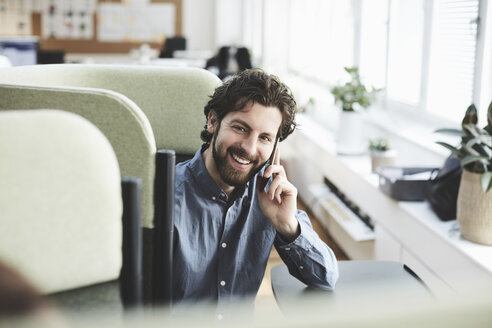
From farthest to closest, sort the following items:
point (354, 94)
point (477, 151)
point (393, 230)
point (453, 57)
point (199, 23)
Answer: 1. point (199, 23)
2. point (354, 94)
3. point (453, 57)
4. point (393, 230)
5. point (477, 151)

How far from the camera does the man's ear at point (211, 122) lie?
62.6 inches

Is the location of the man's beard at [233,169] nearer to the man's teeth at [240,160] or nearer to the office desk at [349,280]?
the man's teeth at [240,160]

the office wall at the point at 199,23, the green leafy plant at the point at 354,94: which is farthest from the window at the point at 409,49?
the office wall at the point at 199,23

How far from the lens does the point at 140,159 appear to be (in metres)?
0.87

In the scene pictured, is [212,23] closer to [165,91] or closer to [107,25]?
[107,25]

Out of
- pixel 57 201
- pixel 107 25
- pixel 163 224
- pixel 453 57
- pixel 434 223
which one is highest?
pixel 107 25

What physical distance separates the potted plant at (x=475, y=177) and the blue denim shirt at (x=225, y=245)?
0.64 m

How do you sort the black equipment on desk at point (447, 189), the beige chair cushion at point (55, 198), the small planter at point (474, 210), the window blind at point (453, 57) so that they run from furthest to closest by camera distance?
the window blind at point (453, 57) < the black equipment on desk at point (447, 189) < the small planter at point (474, 210) < the beige chair cushion at point (55, 198)

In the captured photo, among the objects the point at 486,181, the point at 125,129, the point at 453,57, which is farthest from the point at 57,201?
the point at 453,57

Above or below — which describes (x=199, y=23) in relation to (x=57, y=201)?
above

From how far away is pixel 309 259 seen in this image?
1.42 meters

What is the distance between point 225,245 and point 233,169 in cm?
20

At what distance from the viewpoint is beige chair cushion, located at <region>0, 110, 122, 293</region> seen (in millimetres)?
501

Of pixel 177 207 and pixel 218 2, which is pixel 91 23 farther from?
pixel 177 207
